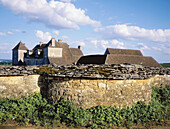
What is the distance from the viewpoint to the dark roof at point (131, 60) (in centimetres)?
2575

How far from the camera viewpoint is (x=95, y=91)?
6.69 metres

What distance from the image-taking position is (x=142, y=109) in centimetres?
710

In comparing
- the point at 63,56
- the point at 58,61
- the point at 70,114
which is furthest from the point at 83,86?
the point at 63,56

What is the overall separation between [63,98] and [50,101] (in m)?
0.84

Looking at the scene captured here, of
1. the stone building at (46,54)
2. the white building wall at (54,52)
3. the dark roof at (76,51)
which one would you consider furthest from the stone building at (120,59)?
the dark roof at (76,51)

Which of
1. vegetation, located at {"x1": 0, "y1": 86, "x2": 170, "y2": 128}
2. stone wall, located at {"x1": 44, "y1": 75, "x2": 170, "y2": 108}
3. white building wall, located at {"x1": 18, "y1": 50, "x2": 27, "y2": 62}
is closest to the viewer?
vegetation, located at {"x1": 0, "y1": 86, "x2": 170, "y2": 128}

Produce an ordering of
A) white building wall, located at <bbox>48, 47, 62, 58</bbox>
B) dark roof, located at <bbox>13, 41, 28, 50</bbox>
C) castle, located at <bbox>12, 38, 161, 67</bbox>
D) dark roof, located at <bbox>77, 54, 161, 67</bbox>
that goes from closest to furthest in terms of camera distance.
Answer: dark roof, located at <bbox>77, 54, 161, 67</bbox>, castle, located at <bbox>12, 38, 161, 67</bbox>, white building wall, located at <bbox>48, 47, 62, 58</bbox>, dark roof, located at <bbox>13, 41, 28, 50</bbox>

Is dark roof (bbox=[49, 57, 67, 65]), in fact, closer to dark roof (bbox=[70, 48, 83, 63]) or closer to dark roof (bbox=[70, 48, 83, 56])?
dark roof (bbox=[70, 48, 83, 63])

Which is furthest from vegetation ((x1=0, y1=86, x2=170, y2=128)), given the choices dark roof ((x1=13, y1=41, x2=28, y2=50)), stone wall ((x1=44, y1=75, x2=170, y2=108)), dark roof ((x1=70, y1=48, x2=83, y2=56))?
dark roof ((x1=70, y1=48, x2=83, y2=56))

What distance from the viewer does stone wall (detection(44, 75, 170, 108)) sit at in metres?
6.67

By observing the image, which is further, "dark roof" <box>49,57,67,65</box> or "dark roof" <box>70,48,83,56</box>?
"dark roof" <box>70,48,83,56</box>

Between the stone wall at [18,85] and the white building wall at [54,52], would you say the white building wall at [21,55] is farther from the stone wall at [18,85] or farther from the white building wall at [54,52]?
the stone wall at [18,85]

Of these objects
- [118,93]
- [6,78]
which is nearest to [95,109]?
[118,93]

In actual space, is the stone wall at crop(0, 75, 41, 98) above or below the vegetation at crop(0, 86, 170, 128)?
above
